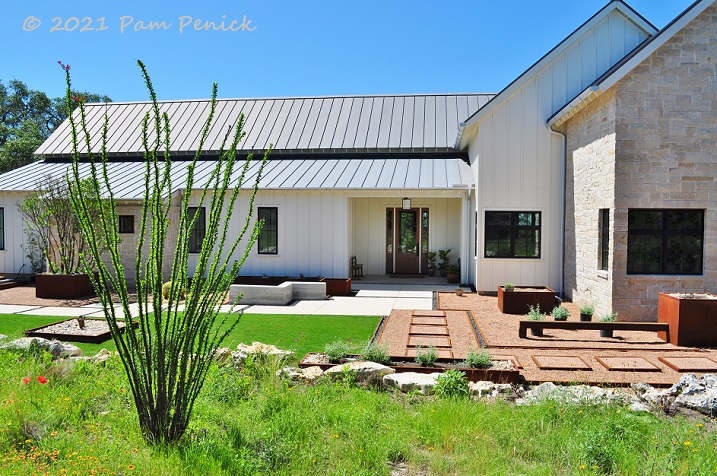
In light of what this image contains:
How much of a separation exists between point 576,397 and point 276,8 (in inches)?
456

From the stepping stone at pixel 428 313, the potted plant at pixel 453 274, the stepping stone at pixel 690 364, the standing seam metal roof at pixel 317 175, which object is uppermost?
the standing seam metal roof at pixel 317 175

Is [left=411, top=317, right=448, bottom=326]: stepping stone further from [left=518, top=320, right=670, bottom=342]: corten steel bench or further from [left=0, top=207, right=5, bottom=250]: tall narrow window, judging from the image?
[left=0, top=207, right=5, bottom=250]: tall narrow window

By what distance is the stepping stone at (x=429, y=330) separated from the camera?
937 cm

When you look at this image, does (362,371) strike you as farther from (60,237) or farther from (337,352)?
(60,237)

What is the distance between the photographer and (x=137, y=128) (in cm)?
2052

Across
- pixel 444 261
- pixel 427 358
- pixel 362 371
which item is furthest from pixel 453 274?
pixel 362 371

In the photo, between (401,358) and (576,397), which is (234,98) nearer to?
(401,358)

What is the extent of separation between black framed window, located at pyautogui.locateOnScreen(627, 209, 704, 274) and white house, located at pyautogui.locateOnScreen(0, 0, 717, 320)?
25 mm

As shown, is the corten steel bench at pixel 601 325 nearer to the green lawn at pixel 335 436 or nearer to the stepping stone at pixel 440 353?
the stepping stone at pixel 440 353

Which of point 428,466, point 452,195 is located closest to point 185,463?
point 428,466

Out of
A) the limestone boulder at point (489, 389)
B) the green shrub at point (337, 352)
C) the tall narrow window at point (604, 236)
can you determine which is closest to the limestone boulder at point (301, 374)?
the green shrub at point (337, 352)

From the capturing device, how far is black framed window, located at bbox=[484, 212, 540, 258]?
1345cm

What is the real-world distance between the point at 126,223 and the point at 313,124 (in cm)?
772

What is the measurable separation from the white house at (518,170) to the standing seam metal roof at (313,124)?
0.08m
